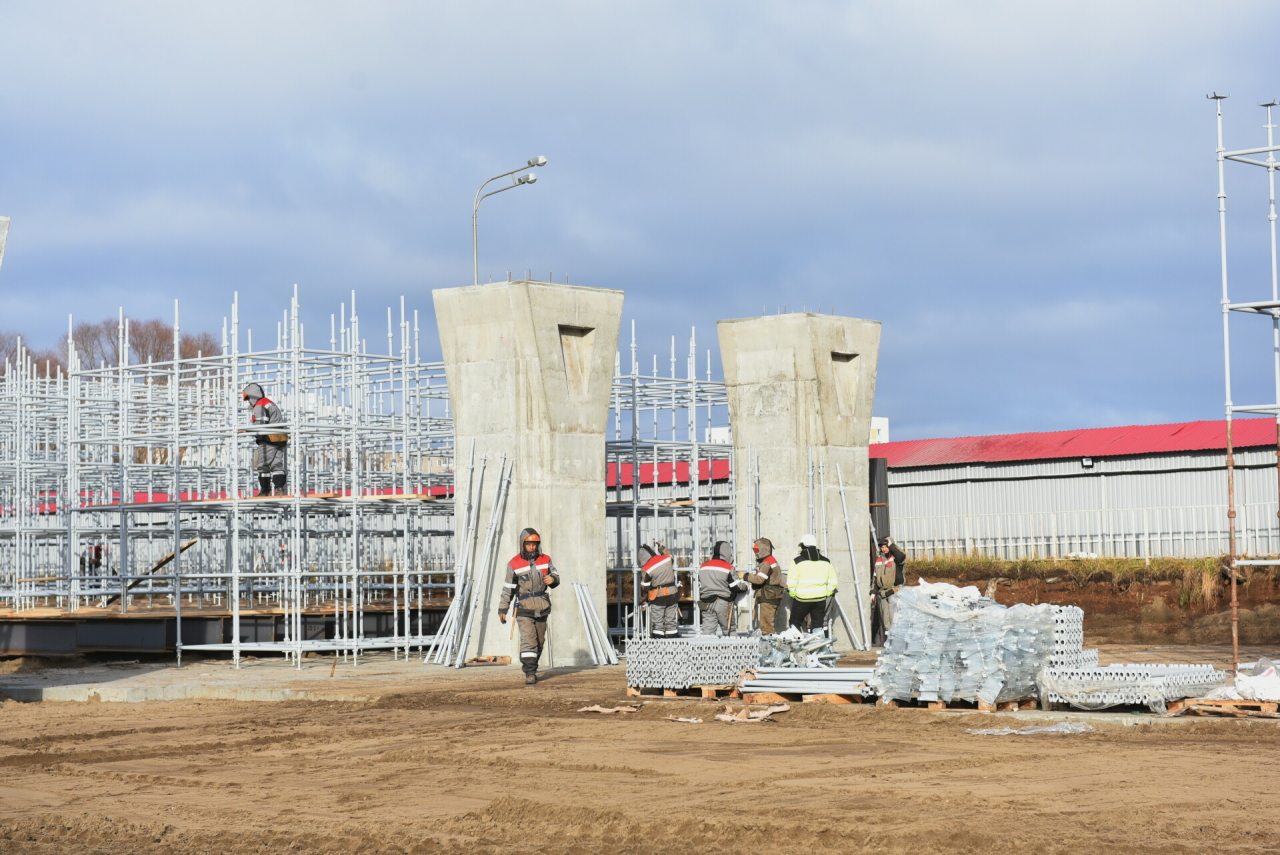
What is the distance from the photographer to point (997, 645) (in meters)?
13.6

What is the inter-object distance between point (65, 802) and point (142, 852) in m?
1.97

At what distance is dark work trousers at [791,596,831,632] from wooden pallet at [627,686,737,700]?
3862mm

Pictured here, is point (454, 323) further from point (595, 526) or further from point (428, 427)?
point (428, 427)

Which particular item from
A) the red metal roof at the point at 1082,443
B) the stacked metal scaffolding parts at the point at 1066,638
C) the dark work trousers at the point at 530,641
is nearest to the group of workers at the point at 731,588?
the dark work trousers at the point at 530,641

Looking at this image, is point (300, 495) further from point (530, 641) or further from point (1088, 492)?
point (1088, 492)

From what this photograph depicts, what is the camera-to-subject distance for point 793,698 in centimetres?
1523

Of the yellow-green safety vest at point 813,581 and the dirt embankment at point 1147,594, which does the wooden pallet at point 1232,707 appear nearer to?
the yellow-green safety vest at point 813,581

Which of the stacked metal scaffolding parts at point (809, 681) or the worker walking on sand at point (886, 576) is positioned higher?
the worker walking on sand at point (886, 576)

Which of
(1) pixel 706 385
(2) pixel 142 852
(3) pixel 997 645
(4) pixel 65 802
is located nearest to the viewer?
(2) pixel 142 852

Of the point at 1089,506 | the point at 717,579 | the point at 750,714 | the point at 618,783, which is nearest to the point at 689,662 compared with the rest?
the point at 750,714

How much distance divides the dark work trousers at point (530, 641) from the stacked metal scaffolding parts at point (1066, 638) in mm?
5716

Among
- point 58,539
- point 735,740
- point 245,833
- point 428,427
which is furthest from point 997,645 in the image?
point 58,539

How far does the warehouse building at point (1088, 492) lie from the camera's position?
3369cm

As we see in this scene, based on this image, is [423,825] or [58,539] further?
[58,539]
